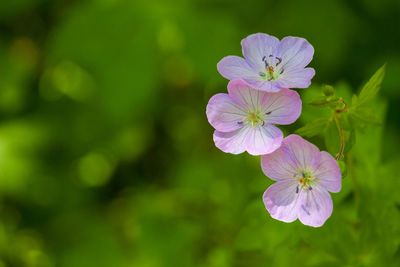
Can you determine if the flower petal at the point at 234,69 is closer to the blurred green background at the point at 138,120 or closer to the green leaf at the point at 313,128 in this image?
the green leaf at the point at 313,128

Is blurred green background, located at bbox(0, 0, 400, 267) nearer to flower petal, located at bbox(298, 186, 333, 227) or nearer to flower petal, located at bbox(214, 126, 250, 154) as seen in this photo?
flower petal, located at bbox(298, 186, 333, 227)

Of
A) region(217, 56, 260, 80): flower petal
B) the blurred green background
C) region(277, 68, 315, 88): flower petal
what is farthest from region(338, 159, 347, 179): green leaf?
the blurred green background

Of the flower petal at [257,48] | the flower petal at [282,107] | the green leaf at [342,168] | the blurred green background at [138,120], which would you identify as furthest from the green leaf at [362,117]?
the blurred green background at [138,120]

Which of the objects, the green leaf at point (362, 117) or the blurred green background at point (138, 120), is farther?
the blurred green background at point (138, 120)

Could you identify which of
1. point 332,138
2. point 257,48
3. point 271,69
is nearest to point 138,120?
point 257,48

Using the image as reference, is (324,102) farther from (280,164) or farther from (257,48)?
(257,48)
